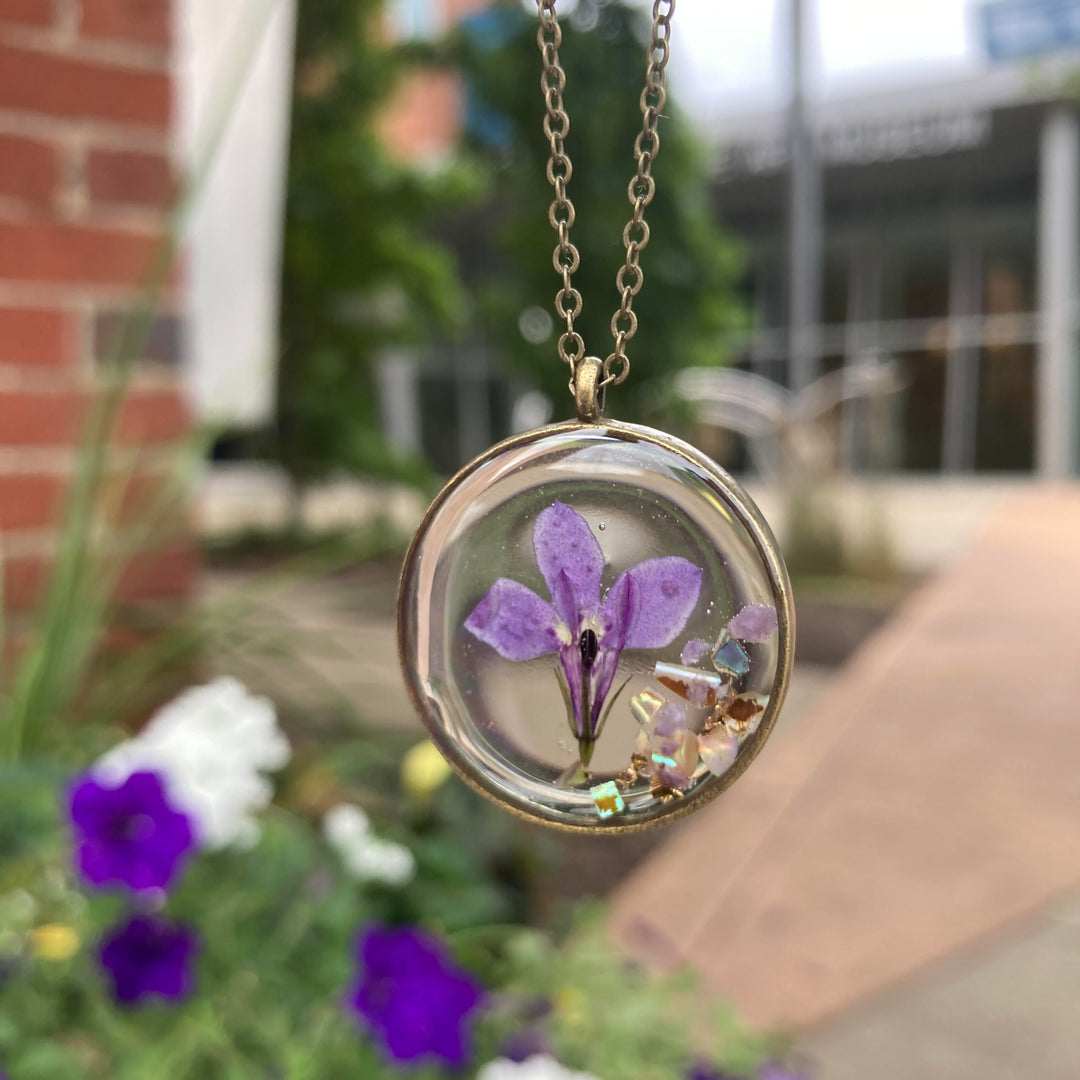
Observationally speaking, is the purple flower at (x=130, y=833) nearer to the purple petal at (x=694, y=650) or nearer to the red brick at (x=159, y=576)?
the purple petal at (x=694, y=650)

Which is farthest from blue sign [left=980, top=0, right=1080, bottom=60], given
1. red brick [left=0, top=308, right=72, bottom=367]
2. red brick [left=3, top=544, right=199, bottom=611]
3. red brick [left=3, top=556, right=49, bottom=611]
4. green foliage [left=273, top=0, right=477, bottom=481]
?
red brick [left=3, top=556, right=49, bottom=611]

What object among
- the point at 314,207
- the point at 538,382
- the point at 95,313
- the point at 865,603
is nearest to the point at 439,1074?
the point at 95,313

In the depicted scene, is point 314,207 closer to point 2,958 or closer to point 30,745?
point 30,745

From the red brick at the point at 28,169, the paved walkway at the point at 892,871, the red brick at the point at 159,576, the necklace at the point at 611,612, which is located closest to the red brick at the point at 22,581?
the red brick at the point at 159,576

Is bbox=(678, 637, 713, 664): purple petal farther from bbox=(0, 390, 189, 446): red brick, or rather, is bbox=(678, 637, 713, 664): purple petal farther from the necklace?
bbox=(0, 390, 189, 446): red brick

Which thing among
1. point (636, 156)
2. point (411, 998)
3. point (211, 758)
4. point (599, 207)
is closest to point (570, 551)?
point (636, 156)

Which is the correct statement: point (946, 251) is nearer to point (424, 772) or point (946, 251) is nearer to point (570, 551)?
point (424, 772)

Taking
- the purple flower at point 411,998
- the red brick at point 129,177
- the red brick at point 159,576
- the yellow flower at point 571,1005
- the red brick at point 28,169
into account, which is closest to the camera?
the purple flower at point 411,998
